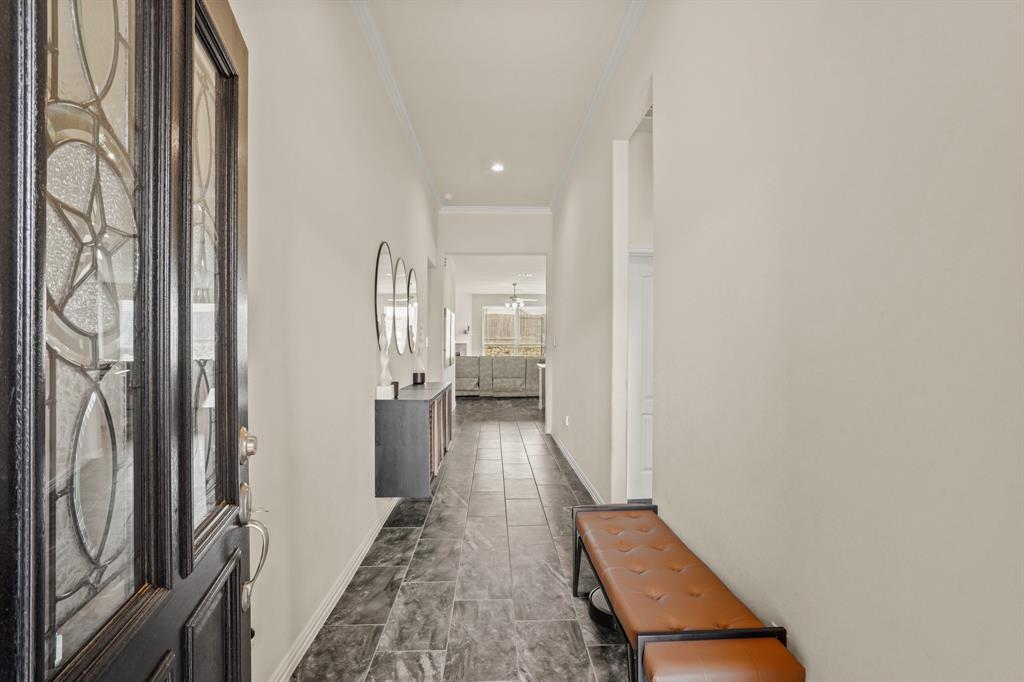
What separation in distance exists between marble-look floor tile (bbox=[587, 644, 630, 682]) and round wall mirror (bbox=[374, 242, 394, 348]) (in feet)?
6.98

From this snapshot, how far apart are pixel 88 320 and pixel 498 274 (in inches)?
454

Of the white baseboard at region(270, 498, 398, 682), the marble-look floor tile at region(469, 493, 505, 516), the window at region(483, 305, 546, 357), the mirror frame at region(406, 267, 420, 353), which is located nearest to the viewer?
the white baseboard at region(270, 498, 398, 682)

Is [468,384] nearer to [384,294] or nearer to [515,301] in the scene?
[515,301]

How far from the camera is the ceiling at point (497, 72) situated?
2.68m

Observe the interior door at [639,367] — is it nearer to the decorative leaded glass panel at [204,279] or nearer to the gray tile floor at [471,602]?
the gray tile floor at [471,602]

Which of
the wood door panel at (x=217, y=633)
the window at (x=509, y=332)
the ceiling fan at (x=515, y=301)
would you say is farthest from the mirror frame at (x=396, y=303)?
the window at (x=509, y=332)

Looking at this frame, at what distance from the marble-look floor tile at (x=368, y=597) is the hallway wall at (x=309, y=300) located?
0.11 m

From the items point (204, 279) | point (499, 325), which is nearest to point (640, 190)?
point (204, 279)

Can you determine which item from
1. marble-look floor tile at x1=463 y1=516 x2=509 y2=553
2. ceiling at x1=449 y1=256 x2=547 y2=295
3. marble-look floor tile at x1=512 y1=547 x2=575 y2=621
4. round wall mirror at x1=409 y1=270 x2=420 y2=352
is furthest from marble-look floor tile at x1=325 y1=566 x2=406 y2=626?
ceiling at x1=449 y1=256 x2=547 y2=295

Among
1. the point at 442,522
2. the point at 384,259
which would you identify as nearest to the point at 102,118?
the point at 384,259

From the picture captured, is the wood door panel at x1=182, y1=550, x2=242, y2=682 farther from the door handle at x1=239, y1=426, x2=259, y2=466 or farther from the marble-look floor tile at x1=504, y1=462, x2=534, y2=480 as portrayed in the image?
the marble-look floor tile at x1=504, y1=462, x2=534, y2=480

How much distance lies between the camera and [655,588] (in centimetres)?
156

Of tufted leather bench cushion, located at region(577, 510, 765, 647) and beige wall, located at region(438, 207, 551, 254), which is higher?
beige wall, located at region(438, 207, 551, 254)

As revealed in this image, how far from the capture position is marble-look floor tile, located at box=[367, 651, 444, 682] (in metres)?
1.75
